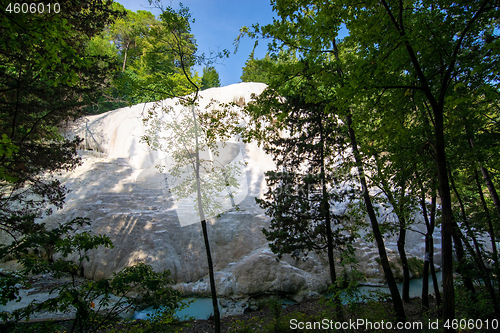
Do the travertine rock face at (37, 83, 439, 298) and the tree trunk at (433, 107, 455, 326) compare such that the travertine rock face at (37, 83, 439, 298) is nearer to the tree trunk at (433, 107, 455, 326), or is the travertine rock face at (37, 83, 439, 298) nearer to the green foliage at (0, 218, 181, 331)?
the green foliage at (0, 218, 181, 331)

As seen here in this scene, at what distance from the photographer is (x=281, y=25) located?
4.94 meters

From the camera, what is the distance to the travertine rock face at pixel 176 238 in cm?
1141

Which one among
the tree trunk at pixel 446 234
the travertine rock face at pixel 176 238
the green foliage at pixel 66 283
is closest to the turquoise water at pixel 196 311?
the travertine rock face at pixel 176 238

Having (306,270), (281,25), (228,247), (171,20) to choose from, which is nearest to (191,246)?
(228,247)

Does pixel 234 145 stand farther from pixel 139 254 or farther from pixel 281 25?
pixel 281 25

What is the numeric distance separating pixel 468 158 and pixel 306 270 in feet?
30.1

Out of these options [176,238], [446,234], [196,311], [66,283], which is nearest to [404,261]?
[446,234]

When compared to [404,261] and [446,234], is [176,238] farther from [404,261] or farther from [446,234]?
[446,234]

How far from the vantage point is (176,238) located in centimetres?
1336

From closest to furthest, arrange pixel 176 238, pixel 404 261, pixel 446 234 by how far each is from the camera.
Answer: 1. pixel 446 234
2. pixel 404 261
3. pixel 176 238

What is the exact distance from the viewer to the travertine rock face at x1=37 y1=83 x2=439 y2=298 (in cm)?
1141

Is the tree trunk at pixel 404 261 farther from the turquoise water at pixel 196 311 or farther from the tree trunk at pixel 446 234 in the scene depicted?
the turquoise water at pixel 196 311

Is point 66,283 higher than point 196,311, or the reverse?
point 66,283

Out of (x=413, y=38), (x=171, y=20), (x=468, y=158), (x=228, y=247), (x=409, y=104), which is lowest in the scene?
(x=228, y=247)
